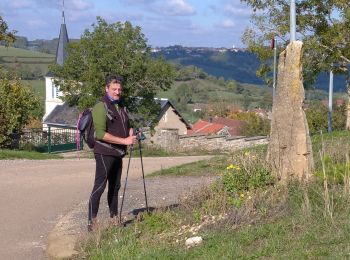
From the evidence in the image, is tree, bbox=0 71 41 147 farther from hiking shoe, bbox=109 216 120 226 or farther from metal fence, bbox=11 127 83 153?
hiking shoe, bbox=109 216 120 226

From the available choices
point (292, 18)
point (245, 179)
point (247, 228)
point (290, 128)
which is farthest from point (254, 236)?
point (292, 18)

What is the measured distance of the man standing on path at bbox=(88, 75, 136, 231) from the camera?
743 cm

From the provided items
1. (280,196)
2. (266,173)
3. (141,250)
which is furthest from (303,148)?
(141,250)

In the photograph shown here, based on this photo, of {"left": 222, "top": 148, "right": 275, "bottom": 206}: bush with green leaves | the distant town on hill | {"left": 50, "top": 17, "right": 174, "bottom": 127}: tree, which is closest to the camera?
{"left": 222, "top": 148, "right": 275, "bottom": 206}: bush with green leaves

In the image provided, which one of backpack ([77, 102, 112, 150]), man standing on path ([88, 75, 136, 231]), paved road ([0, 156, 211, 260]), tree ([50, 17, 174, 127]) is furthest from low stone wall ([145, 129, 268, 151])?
backpack ([77, 102, 112, 150])

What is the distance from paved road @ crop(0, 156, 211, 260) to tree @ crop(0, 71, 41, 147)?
1093 centimetres

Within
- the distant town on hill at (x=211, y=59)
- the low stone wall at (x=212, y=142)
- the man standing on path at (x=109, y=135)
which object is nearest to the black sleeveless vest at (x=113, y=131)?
the man standing on path at (x=109, y=135)

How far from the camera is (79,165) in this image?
17.2m

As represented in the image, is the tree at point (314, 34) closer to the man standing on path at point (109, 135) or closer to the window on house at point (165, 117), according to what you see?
the man standing on path at point (109, 135)

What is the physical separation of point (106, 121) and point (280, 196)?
6.86 ft

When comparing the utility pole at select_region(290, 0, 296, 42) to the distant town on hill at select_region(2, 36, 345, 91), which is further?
the distant town on hill at select_region(2, 36, 345, 91)

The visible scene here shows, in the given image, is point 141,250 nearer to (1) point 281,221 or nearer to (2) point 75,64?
(1) point 281,221

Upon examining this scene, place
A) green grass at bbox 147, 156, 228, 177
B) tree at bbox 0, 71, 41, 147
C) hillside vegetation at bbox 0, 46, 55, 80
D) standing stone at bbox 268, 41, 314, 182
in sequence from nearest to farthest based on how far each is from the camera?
standing stone at bbox 268, 41, 314, 182 → green grass at bbox 147, 156, 228, 177 → tree at bbox 0, 71, 41, 147 → hillside vegetation at bbox 0, 46, 55, 80

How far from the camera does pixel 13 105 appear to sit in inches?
1144
